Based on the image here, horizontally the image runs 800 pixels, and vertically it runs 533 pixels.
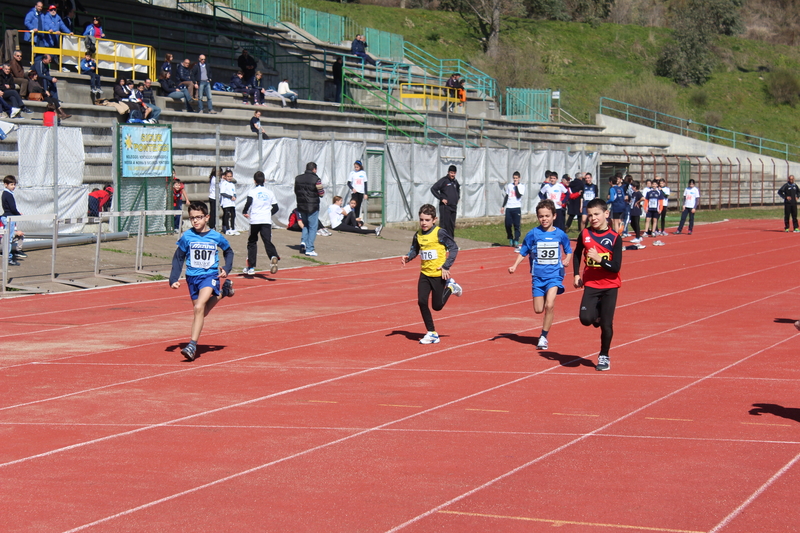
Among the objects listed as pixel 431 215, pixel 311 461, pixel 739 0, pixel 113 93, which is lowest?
pixel 311 461

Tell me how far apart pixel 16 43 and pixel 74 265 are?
9.72 metres

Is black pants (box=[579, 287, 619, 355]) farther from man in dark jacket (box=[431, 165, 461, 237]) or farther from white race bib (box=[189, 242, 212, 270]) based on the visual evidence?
man in dark jacket (box=[431, 165, 461, 237])

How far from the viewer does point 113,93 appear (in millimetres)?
26469

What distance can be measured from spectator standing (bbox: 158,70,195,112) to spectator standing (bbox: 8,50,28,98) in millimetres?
4867

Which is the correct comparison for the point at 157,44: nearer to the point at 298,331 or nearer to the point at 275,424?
the point at 298,331

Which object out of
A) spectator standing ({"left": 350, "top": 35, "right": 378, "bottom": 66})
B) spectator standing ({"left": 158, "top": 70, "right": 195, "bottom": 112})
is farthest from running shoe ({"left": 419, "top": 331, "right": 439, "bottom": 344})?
spectator standing ({"left": 350, "top": 35, "right": 378, "bottom": 66})

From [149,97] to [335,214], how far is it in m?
6.19

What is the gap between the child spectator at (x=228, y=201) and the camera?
25062mm

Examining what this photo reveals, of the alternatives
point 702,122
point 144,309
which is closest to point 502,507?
point 144,309

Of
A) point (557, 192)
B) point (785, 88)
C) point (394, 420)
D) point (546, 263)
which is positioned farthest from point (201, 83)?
point (785, 88)

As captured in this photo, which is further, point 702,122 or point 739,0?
point 739,0

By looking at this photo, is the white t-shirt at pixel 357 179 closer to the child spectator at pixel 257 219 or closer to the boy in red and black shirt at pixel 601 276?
the child spectator at pixel 257 219

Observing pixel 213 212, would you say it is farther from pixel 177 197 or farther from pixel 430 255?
pixel 430 255

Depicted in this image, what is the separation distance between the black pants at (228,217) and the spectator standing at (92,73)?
190 inches
